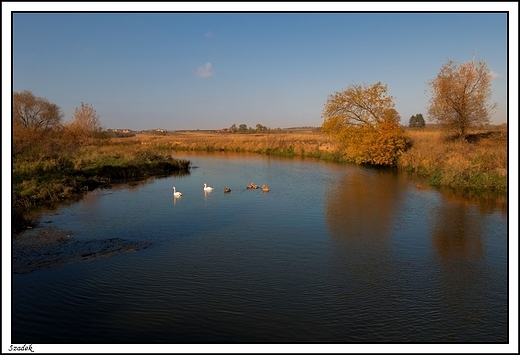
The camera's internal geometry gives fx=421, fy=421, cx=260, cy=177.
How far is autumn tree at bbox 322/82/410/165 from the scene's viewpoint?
98.4 ft

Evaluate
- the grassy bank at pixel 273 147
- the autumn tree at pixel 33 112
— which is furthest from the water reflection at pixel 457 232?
the autumn tree at pixel 33 112

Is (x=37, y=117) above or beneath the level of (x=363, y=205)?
above

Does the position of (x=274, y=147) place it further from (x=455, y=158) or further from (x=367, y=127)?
(x=455, y=158)

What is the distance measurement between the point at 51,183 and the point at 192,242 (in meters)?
9.26

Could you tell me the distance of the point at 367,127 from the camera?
30.9 meters

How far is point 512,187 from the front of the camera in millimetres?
7855

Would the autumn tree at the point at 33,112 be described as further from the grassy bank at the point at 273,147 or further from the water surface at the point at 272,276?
the water surface at the point at 272,276

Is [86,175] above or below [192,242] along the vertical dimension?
A: above

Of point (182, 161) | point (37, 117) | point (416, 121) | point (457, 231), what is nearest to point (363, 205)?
point (457, 231)

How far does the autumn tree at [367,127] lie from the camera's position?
30.0 metres

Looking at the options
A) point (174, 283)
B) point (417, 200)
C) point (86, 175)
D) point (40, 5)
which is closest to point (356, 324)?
point (174, 283)

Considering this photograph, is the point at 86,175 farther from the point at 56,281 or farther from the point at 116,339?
the point at 116,339

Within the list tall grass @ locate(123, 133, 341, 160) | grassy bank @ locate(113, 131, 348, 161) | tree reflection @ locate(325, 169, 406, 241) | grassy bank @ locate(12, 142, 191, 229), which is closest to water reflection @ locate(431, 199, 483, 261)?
tree reflection @ locate(325, 169, 406, 241)

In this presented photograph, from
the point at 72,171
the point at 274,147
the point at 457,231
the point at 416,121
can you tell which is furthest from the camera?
the point at 416,121
